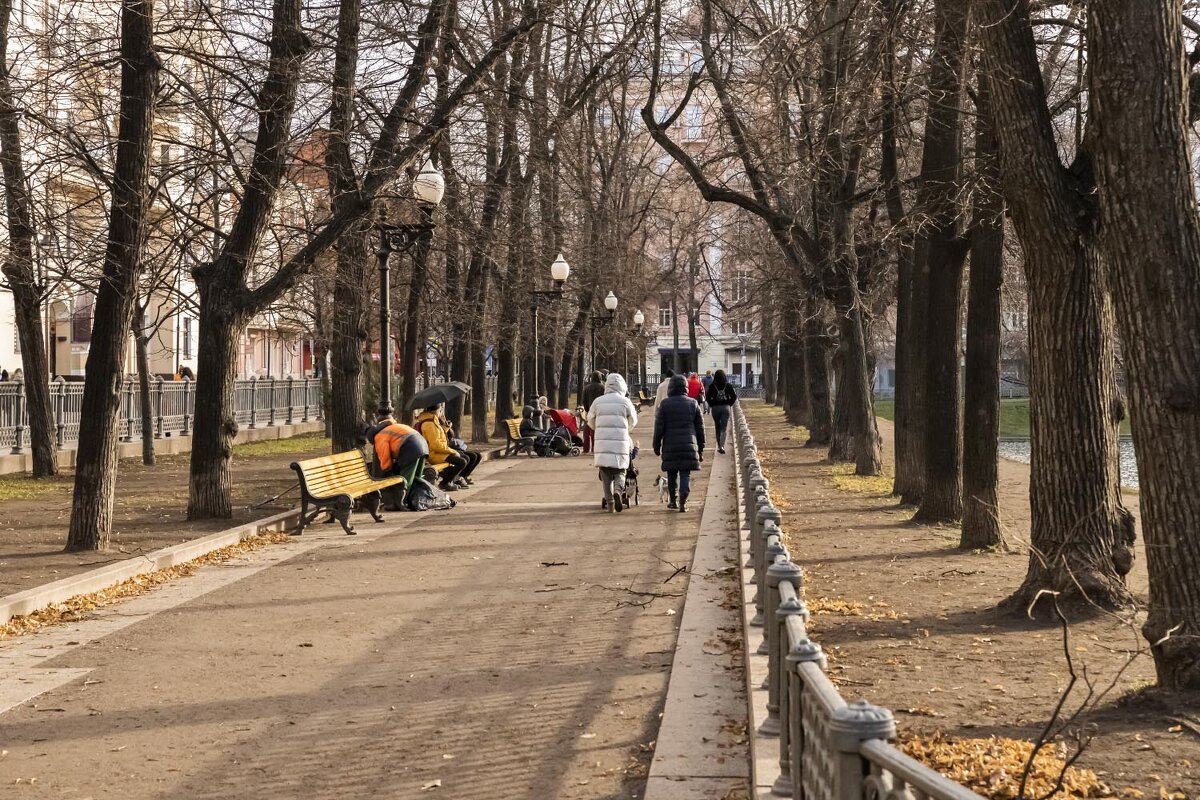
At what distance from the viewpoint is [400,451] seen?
19.1 m

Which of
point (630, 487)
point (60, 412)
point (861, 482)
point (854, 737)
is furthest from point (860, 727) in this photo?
point (60, 412)

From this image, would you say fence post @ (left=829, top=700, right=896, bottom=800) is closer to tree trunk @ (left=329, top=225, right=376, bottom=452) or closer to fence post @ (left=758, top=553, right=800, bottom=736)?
fence post @ (left=758, top=553, right=800, bottom=736)

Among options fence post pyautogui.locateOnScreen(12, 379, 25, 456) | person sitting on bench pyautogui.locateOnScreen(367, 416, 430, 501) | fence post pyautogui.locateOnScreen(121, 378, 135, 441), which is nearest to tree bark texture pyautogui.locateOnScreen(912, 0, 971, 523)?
person sitting on bench pyautogui.locateOnScreen(367, 416, 430, 501)

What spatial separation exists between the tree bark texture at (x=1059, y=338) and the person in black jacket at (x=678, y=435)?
845cm

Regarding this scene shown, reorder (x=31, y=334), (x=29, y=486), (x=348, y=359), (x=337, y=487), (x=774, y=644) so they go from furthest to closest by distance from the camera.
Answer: (x=31, y=334) → (x=348, y=359) → (x=29, y=486) → (x=337, y=487) → (x=774, y=644)

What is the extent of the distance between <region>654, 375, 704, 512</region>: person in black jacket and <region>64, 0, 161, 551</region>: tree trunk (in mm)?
6929

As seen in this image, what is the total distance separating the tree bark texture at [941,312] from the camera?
15703mm

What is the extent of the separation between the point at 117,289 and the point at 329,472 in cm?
393

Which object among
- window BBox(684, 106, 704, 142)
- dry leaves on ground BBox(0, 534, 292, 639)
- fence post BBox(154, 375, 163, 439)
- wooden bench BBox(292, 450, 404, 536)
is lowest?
dry leaves on ground BBox(0, 534, 292, 639)

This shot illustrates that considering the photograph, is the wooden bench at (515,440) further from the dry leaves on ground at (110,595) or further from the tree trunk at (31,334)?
the dry leaves on ground at (110,595)

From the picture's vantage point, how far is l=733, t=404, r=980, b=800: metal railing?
336 centimetres

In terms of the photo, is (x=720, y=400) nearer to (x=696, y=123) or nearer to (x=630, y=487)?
(x=696, y=123)

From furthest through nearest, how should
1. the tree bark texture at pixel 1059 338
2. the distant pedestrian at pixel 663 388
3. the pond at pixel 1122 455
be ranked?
the pond at pixel 1122 455 < the distant pedestrian at pixel 663 388 < the tree bark texture at pixel 1059 338

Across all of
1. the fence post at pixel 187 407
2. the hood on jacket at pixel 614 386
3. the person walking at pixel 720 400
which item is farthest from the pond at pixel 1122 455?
the fence post at pixel 187 407
